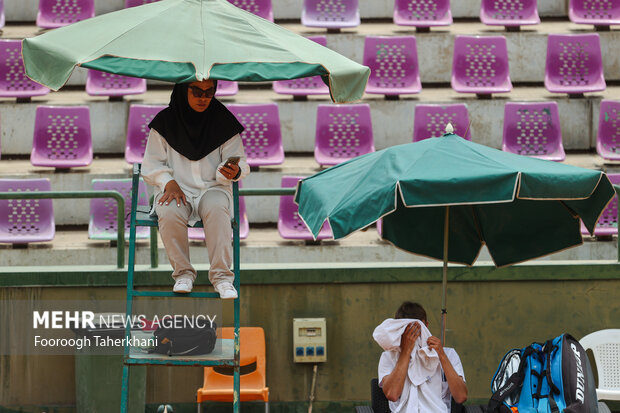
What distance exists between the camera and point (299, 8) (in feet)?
41.1

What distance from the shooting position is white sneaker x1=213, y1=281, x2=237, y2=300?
6008 millimetres

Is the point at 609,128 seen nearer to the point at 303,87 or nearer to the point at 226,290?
the point at 303,87

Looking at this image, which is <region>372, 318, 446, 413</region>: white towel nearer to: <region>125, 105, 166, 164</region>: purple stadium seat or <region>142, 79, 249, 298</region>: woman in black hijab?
<region>142, 79, 249, 298</region>: woman in black hijab

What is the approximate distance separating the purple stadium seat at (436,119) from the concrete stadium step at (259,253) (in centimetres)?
134

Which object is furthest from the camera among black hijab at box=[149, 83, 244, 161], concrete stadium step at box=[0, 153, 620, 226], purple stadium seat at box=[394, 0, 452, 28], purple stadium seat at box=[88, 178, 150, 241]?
purple stadium seat at box=[394, 0, 452, 28]

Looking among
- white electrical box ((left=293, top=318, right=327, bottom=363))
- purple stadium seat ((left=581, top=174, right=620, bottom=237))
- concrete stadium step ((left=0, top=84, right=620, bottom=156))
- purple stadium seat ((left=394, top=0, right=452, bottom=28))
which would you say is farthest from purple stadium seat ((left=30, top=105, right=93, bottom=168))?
purple stadium seat ((left=581, top=174, right=620, bottom=237))

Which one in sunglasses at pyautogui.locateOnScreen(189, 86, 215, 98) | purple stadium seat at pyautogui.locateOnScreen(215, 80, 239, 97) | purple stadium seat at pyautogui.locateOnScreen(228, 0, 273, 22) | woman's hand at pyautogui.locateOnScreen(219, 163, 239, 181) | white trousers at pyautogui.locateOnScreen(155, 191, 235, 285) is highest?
purple stadium seat at pyautogui.locateOnScreen(228, 0, 273, 22)

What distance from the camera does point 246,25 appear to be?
5906 millimetres

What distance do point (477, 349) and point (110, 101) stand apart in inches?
199

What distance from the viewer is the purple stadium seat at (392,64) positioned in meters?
11.2

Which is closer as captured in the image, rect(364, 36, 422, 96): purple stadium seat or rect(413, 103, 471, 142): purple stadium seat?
rect(413, 103, 471, 142): purple stadium seat

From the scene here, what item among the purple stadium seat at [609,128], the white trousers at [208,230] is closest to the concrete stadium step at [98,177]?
the purple stadium seat at [609,128]

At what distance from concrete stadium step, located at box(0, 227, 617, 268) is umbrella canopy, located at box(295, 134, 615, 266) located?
246 cm

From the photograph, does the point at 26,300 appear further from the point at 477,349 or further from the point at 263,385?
the point at 477,349
